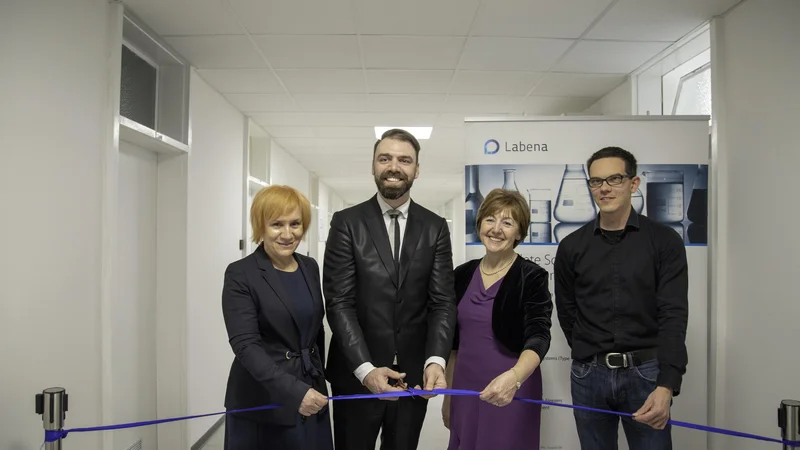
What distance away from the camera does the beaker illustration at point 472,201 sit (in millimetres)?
3131

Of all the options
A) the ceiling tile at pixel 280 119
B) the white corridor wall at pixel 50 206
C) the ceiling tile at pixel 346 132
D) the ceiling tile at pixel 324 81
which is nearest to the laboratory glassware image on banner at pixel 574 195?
the ceiling tile at pixel 324 81

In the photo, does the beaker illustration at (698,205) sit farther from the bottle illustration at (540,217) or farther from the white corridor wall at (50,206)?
the white corridor wall at (50,206)

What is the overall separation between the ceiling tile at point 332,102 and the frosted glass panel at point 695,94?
2655mm

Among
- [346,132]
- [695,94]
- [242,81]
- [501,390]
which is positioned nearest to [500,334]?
[501,390]

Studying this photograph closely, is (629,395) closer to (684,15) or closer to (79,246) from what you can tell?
(684,15)

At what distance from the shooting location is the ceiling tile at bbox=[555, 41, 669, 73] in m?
3.61

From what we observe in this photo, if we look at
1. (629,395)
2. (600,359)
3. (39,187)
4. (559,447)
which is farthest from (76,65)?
(559,447)

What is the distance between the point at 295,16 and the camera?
3.13 meters

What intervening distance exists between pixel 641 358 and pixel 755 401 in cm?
120

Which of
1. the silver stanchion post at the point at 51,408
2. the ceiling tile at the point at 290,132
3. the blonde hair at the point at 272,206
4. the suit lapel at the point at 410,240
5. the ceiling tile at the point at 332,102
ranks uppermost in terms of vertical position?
the ceiling tile at the point at 332,102

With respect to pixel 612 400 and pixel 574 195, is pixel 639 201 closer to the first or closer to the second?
pixel 574 195

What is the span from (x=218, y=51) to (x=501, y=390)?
313cm

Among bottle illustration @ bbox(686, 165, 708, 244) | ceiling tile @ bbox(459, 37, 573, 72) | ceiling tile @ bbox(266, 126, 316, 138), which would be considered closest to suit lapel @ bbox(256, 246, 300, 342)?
ceiling tile @ bbox(459, 37, 573, 72)

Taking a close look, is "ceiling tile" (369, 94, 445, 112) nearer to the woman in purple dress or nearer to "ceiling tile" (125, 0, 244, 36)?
"ceiling tile" (125, 0, 244, 36)
